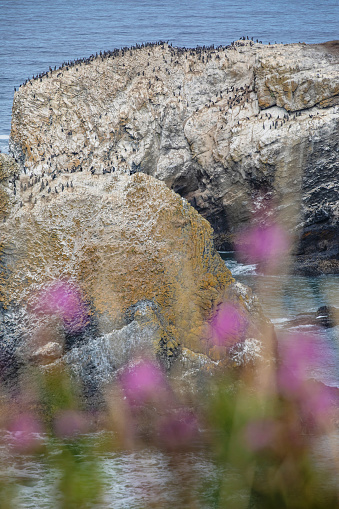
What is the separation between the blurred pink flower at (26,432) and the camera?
20.2 m

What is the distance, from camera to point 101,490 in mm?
18219

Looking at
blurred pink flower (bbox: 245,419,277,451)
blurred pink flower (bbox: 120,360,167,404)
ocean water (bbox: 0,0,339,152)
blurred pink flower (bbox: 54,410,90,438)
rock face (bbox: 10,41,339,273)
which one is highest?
ocean water (bbox: 0,0,339,152)

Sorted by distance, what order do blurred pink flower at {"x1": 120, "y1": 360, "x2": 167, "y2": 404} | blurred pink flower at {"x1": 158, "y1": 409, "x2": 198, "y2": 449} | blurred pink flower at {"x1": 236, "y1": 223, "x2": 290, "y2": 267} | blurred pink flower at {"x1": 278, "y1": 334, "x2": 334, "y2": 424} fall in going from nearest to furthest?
1. blurred pink flower at {"x1": 158, "y1": 409, "x2": 198, "y2": 449}
2. blurred pink flower at {"x1": 120, "y1": 360, "x2": 167, "y2": 404}
3. blurred pink flower at {"x1": 278, "y1": 334, "x2": 334, "y2": 424}
4. blurred pink flower at {"x1": 236, "y1": 223, "x2": 290, "y2": 267}

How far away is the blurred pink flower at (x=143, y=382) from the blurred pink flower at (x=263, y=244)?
3151cm

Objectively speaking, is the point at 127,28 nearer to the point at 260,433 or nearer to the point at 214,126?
the point at 214,126

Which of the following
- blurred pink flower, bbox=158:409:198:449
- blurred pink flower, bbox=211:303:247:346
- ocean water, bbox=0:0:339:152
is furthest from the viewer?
ocean water, bbox=0:0:339:152

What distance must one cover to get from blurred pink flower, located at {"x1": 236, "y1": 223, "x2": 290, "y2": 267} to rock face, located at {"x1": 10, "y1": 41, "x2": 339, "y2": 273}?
1.39 m

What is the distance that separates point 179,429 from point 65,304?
658 cm

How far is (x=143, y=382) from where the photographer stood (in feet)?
71.1

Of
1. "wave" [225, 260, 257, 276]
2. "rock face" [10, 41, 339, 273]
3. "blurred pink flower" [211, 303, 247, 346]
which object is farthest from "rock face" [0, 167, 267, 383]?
"rock face" [10, 41, 339, 273]

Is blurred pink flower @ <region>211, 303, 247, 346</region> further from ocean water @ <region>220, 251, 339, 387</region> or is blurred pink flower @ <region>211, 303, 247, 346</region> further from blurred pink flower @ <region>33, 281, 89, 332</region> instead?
ocean water @ <region>220, 251, 339, 387</region>

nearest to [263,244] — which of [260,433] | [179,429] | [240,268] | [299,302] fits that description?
[240,268]

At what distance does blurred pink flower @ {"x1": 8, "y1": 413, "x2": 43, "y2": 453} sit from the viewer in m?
20.2

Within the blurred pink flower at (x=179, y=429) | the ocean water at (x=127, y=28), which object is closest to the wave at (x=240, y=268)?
the blurred pink flower at (x=179, y=429)
